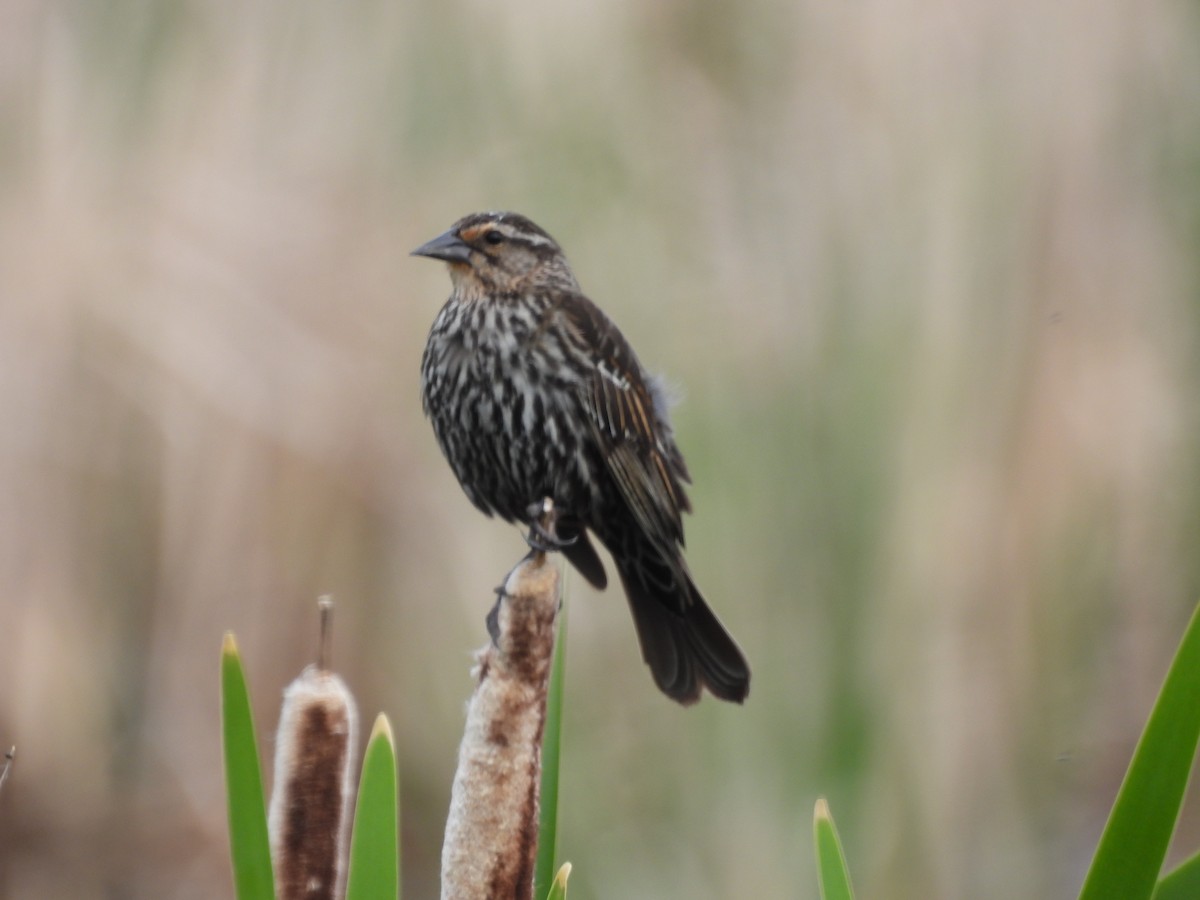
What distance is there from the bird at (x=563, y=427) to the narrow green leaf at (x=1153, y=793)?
1395 millimetres

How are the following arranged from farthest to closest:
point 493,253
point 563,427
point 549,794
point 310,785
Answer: point 493,253 < point 563,427 < point 549,794 < point 310,785

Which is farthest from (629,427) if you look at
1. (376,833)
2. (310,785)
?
(376,833)

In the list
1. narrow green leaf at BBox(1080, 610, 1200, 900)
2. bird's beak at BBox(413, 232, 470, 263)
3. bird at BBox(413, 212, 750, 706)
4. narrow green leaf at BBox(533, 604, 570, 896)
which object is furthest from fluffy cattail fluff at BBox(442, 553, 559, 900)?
bird's beak at BBox(413, 232, 470, 263)

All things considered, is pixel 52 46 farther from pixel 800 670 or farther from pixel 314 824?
pixel 314 824

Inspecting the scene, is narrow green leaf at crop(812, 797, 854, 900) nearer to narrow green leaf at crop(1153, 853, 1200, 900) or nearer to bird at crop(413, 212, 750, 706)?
narrow green leaf at crop(1153, 853, 1200, 900)

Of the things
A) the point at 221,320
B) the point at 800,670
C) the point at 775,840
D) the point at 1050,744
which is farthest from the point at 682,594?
the point at 221,320

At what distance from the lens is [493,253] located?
2543 millimetres

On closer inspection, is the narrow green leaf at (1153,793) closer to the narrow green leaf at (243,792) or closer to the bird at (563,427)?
the narrow green leaf at (243,792)

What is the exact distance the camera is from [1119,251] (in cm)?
296

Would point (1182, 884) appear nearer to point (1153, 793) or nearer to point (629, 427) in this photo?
point (1153, 793)

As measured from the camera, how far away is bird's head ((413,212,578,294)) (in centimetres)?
252

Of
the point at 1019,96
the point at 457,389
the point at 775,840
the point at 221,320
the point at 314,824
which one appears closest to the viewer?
the point at 314,824

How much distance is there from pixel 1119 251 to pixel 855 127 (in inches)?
23.8

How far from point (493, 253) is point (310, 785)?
4.82 ft
